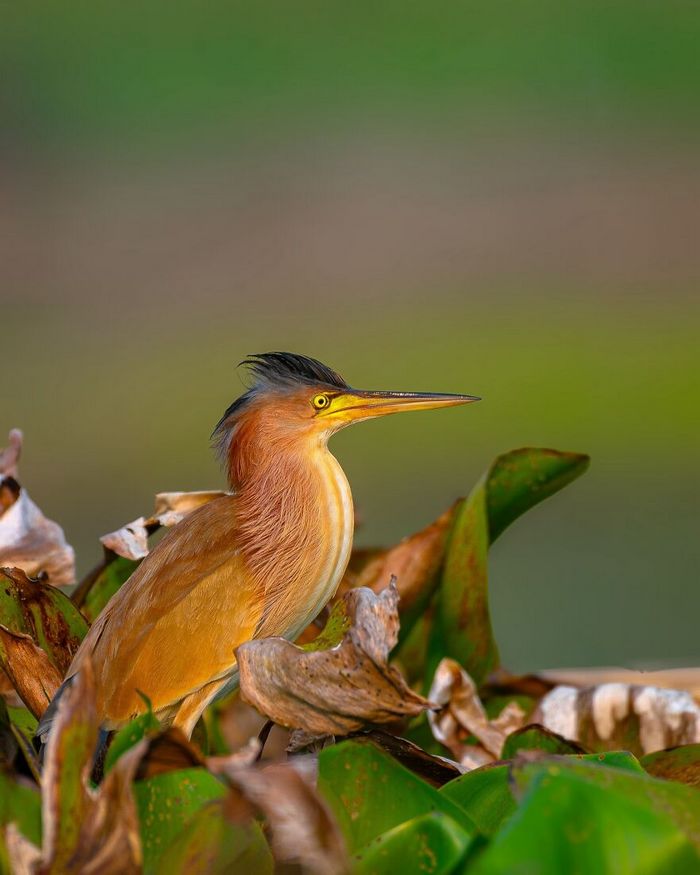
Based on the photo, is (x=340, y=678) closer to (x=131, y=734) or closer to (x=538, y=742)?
(x=131, y=734)

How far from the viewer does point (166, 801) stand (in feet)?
1.34

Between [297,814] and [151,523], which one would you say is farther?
[151,523]

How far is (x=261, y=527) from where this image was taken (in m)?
0.74

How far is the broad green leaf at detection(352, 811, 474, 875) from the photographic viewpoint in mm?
351

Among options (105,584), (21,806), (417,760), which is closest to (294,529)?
(105,584)

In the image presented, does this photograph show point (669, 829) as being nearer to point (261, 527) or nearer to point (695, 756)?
point (695, 756)

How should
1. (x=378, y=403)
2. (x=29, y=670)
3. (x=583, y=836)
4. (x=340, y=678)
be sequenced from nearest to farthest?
(x=583, y=836) < (x=340, y=678) < (x=29, y=670) < (x=378, y=403)

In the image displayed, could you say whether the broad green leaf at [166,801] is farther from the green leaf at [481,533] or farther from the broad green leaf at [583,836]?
the green leaf at [481,533]

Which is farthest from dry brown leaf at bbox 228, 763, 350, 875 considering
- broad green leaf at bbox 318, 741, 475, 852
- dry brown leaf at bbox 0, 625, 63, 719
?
dry brown leaf at bbox 0, 625, 63, 719

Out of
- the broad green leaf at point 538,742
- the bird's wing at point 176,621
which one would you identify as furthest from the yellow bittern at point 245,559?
the broad green leaf at point 538,742

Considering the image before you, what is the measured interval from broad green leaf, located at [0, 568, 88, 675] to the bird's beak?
0.23 meters

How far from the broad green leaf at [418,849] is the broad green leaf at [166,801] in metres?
0.06

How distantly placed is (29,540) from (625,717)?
15.3 inches

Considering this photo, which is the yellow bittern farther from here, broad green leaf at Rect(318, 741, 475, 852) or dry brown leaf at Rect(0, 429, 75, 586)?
broad green leaf at Rect(318, 741, 475, 852)
